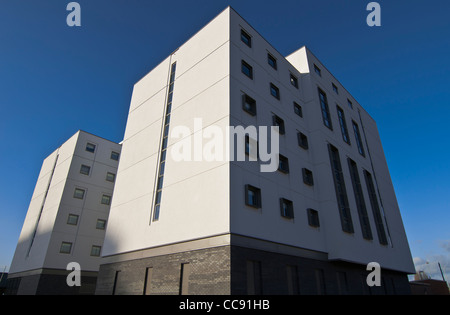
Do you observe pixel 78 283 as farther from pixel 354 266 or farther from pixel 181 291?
pixel 354 266

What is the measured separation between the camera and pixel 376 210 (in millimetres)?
28594

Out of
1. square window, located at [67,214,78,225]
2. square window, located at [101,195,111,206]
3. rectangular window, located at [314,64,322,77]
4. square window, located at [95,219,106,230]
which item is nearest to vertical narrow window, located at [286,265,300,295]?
rectangular window, located at [314,64,322,77]

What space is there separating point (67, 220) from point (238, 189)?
25.9 m

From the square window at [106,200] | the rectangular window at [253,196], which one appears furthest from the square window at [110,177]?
the rectangular window at [253,196]

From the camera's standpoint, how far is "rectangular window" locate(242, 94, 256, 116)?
19156 mm

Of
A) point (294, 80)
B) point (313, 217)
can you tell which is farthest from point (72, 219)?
point (294, 80)

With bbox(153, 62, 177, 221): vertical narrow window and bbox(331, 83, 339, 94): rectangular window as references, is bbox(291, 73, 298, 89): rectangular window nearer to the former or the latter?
bbox(331, 83, 339, 94): rectangular window

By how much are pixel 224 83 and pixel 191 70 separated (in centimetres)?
509

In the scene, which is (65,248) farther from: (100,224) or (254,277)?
(254,277)

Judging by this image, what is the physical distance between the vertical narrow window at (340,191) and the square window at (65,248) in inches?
1134

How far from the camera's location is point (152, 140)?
23.1 m

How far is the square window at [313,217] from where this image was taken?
20.3m

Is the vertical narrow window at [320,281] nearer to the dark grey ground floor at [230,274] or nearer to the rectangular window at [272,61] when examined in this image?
the dark grey ground floor at [230,274]

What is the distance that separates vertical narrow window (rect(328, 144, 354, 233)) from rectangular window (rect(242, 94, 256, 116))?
9.36 meters
